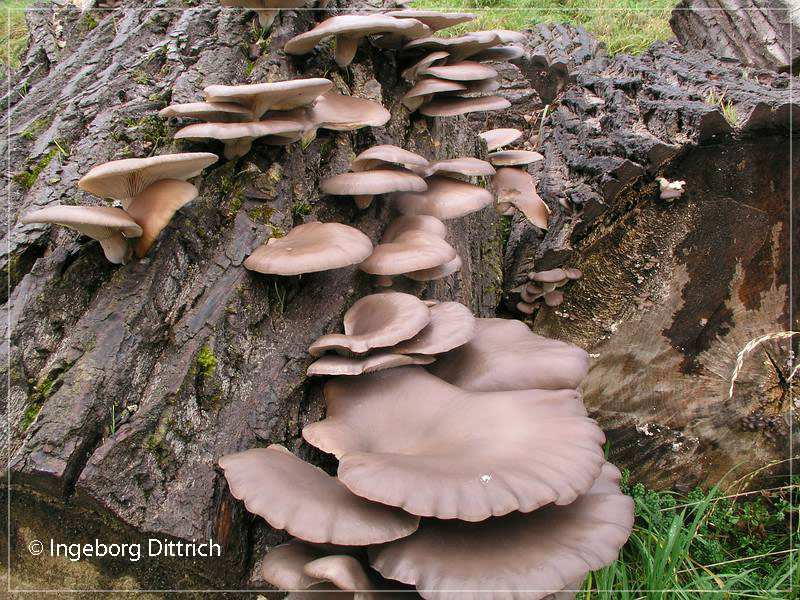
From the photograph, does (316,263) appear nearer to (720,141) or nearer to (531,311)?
(531,311)

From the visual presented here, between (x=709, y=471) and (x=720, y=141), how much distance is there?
95.0 inches

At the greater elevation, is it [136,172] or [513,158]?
[136,172]

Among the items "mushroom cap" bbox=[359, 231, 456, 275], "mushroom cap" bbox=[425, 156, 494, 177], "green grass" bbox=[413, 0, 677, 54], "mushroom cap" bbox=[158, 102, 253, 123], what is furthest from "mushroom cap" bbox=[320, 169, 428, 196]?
"green grass" bbox=[413, 0, 677, 54]

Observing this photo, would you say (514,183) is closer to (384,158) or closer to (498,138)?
(498,138)

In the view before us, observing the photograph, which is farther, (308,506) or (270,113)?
(270,113)

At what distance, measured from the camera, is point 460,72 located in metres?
3.93

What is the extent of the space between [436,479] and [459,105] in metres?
2.90

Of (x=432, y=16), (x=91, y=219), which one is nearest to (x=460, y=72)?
(x=432, y=16)

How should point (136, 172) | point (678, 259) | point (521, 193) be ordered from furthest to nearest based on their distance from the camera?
1. point (521, 193)
2. point (678, 259)
3. point (136, 172)

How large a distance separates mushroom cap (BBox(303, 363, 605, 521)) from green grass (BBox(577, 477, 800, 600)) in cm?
146

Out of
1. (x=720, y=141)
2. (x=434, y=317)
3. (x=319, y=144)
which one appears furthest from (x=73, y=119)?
(x=720, y=141)

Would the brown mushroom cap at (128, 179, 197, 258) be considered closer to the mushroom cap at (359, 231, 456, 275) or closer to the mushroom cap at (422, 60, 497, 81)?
the mushroom cap at (359, 231, 456, 275)

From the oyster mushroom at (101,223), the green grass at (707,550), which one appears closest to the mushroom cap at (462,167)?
the oyster mushroom at (101,223)

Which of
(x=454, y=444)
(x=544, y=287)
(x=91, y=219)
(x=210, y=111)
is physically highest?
(x=210, y=111)
